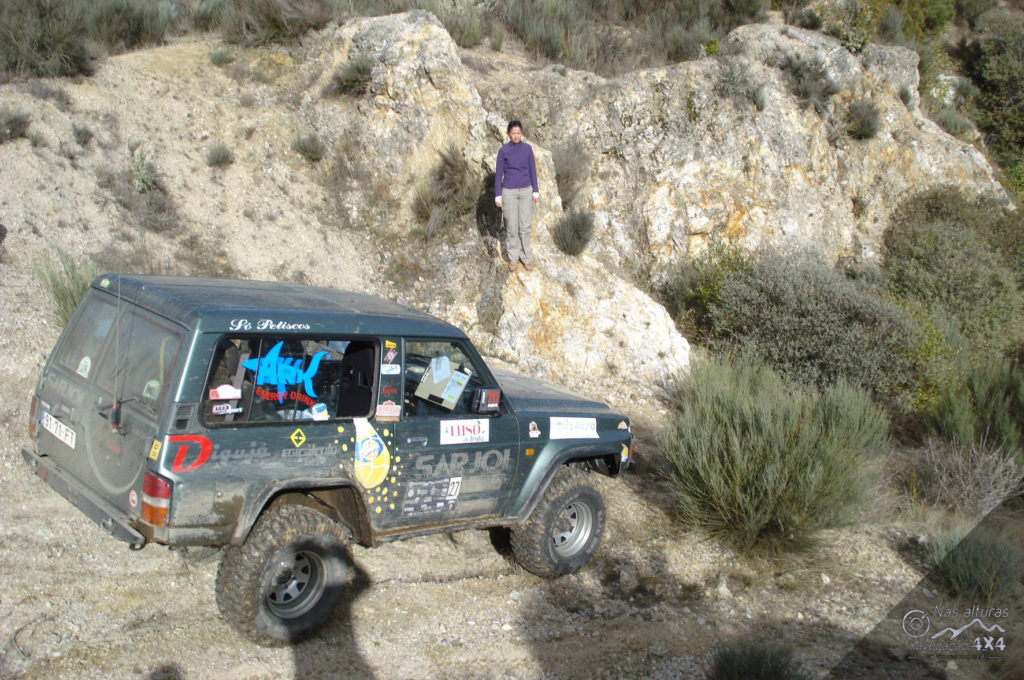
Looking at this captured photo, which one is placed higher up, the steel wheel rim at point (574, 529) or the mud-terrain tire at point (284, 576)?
the mud-terrain tire at point (284, 576)

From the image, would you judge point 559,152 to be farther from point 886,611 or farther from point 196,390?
point 196,390

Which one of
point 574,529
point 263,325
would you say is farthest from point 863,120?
point 263,325

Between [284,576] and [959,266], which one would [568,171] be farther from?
[284,576]

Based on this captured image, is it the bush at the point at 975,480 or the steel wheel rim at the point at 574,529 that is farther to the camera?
the bush at the point at 975,480

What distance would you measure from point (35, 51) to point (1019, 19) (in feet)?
89.5

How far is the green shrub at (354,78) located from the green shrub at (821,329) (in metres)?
6.85

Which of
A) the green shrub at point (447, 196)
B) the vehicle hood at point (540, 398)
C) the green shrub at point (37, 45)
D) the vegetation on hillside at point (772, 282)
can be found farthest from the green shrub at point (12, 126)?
the vehicle hood at point (540, 398)

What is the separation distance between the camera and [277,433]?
3.92 m

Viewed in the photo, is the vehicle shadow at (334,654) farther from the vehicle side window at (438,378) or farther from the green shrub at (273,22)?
the green shrub at (273,22)

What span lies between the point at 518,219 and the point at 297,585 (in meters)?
7.05

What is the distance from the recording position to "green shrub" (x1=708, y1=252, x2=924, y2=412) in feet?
33.9

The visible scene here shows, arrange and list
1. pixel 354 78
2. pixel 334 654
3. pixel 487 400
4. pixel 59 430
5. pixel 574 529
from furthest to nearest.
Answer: pixel 354 78 → pixel 574 529 → pixel 487 400 → pixel 334 654 → pixel 59 430

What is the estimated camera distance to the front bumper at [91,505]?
3.65m

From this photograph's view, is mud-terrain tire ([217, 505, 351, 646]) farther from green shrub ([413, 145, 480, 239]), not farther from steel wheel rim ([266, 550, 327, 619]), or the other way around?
green shrub ([413, 145, 480, 239])
